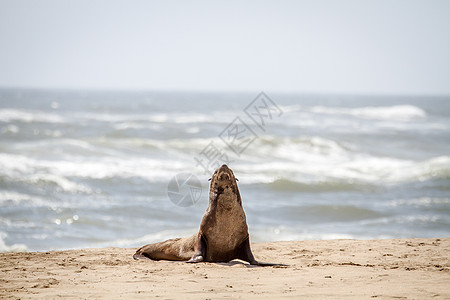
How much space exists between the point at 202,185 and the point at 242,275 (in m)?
10.3

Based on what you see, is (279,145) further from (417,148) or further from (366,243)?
(366,243)

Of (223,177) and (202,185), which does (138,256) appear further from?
(202,185)

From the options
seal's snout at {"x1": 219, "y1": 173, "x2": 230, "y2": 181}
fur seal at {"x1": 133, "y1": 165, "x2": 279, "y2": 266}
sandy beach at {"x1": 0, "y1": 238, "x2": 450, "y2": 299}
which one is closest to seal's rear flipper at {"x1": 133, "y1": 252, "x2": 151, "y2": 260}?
sandy beach at {"x1": 0, "y1": 238, "x2": 450, "y2": 299}

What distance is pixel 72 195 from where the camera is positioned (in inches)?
557

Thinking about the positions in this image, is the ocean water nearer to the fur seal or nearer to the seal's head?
the fur seal

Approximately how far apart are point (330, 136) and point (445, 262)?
25.1 m

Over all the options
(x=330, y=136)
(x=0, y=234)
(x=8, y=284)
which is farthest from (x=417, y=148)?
(x=8, y=284)

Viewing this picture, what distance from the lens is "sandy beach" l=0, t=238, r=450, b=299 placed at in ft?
15.4

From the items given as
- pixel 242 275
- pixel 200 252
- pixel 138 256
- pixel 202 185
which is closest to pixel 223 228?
pixel 200 252

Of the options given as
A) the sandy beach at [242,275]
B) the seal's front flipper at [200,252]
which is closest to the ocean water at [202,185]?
the sandy beach at [242,275]

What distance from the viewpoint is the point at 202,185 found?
15719 mm

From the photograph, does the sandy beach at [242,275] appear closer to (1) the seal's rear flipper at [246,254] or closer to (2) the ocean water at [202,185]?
(1) the seal's rear flipper at [246,254]

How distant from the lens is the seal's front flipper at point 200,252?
20.3ft

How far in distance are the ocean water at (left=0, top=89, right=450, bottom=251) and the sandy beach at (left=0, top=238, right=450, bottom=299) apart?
10.8 ft
